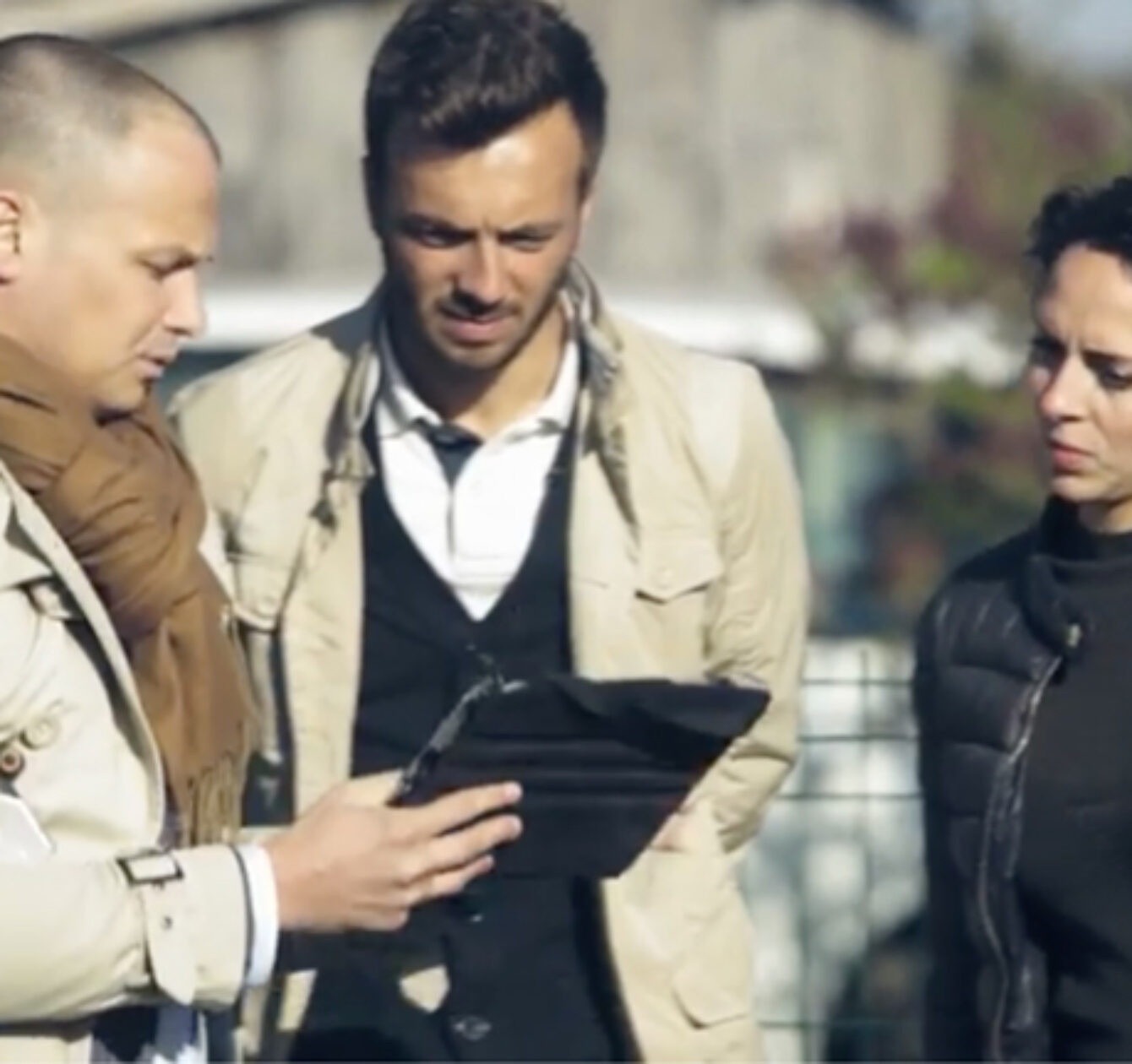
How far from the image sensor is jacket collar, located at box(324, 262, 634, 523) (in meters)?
5.83

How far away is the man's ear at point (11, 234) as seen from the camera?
4.77 m

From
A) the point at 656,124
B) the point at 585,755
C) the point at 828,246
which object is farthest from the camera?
the point at 656,124

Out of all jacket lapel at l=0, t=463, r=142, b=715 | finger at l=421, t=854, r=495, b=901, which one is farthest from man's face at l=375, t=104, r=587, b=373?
jacket lapel at l=0, t=463, r=142, b=715

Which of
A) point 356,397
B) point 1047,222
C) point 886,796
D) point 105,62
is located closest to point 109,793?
point 105,62

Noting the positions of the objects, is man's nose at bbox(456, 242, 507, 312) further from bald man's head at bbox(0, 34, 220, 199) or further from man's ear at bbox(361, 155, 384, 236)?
bald man's head at bbox(0, 34, 220, 199)

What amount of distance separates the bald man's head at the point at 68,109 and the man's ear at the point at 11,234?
0.11 feet

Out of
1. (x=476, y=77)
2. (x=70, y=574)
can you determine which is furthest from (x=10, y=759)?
(x=476, y=77)

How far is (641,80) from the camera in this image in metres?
21.2

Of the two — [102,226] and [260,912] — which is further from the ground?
[102,226]

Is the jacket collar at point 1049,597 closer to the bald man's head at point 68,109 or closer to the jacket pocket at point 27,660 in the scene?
the bald man's head at point 68,109

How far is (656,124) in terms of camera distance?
21.1 m

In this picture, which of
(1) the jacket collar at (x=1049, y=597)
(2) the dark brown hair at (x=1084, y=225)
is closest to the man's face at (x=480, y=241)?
(2) the dark brown hair at (x=1084, y=225)

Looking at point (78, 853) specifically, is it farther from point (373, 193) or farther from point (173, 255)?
point (373, 193)

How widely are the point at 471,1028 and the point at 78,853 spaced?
1.11 metres
